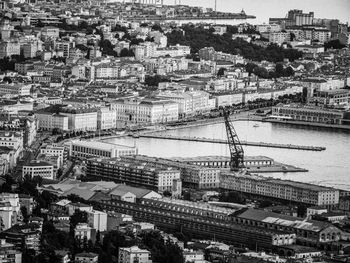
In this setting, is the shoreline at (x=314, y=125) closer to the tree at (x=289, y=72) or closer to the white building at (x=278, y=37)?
the tree at (x=289, y=72)

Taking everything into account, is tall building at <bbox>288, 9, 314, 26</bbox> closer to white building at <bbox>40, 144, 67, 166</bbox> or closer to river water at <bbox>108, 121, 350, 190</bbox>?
river water at <bbox>108, 121, 350, 190</bbox>

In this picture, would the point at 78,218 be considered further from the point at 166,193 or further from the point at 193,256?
the point at 166,193

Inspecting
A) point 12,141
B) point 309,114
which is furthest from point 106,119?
point 12,141

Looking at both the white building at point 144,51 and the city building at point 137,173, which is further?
the white building at point 144,51

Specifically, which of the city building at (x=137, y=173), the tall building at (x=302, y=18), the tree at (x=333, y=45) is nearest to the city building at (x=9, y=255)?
the city building at (x=137, y=173)

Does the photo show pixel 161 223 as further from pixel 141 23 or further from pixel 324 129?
pixel 141 23

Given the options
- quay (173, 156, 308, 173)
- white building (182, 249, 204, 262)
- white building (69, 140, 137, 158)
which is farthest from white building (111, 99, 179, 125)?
white building (182, 249, 204, 262)

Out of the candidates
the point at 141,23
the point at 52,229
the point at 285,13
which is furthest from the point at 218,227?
the point at 285,13
